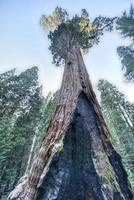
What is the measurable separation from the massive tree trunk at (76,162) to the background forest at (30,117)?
557 inches

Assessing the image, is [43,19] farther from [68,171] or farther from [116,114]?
[116,114]

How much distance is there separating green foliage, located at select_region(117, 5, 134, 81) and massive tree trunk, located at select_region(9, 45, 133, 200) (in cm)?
1397

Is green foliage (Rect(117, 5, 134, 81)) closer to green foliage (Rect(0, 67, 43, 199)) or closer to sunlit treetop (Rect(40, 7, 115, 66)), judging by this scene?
sunlit treetop (Rect(40, 7, 115, 66))

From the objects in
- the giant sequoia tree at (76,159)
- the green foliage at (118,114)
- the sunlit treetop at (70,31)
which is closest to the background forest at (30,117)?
the green foliage at (118,114)

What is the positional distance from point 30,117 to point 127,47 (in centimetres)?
1322

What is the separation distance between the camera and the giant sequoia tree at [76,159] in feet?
11.6

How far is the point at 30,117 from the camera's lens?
23.7 meters

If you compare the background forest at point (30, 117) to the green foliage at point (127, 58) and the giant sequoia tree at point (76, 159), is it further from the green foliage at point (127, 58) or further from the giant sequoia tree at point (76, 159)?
the giant sequoia tree at point (76, 159)

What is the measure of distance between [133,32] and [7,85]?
14195 millimetres

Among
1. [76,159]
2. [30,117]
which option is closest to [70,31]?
[76,159]

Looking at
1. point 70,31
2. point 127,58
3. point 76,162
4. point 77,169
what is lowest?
point 77,169

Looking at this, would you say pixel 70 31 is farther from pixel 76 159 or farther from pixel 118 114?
pixel 118 114

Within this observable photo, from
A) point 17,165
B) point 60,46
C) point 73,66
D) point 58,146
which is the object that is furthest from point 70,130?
point 17,165

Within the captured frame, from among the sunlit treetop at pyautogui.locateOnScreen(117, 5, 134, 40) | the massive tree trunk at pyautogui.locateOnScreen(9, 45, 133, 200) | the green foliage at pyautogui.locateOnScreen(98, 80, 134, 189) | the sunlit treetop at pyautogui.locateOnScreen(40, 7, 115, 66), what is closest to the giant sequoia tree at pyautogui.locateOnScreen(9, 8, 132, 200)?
the massive tree trunk at pyautogui.locateOnScreen(9, 45, 133, 200)
